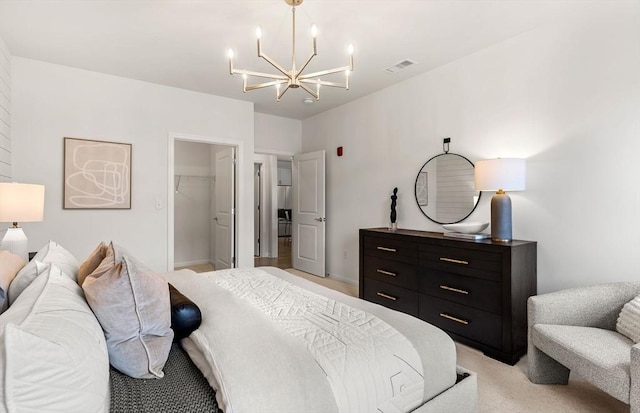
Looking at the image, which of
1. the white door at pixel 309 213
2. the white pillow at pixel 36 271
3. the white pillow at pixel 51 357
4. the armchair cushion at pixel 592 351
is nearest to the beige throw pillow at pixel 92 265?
the white pillow at pixel 36 271

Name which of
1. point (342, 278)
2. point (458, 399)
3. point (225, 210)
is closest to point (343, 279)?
point (342, 278)

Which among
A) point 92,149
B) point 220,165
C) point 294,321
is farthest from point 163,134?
point 294,321

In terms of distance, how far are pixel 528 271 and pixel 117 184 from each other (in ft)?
14.0

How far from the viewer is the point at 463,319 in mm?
2744

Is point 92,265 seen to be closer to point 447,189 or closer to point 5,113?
point 5,113

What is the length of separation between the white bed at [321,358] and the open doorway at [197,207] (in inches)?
157

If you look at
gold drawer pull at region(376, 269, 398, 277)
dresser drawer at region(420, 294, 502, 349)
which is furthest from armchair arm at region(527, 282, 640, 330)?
gold drawer pull at region(376, 269, 398, 277)

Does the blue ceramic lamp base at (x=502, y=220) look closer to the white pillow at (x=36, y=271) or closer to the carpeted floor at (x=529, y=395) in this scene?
the carpeted floor at (x=529, y=395)

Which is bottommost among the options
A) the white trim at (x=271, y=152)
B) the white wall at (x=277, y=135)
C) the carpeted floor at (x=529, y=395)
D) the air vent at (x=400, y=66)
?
the carpeted floor at (x=529, y=395)

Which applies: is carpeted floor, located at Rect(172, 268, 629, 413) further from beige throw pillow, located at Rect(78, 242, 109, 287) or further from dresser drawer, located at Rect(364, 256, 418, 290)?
beige throw pillow, located at Rect(78, 242, 109, 287)

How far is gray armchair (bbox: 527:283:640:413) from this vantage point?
1763mm

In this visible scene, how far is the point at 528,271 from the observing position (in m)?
2.62

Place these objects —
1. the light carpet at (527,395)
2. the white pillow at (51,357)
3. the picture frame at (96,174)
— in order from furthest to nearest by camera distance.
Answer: the picture frame at (96,174) → the light carpet at (527,395) → the white pillow at (51,357)

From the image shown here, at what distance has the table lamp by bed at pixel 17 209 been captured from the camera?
2.27m
